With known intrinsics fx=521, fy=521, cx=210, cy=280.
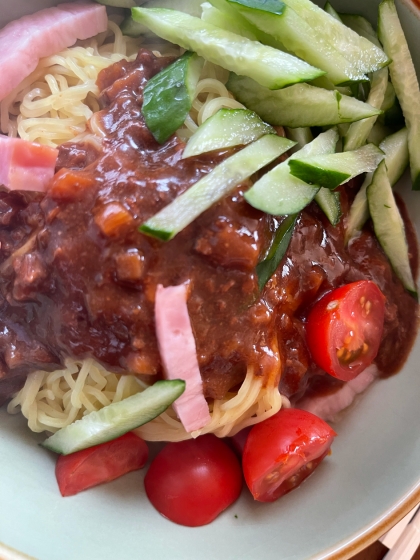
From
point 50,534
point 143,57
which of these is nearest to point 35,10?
point 143,57

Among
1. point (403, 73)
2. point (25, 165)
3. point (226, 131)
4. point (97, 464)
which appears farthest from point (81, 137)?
point (403, 73)

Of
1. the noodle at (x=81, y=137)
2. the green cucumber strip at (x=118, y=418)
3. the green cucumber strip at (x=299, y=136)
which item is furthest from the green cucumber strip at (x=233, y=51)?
the green cucumber strip at (x=118, y=418)

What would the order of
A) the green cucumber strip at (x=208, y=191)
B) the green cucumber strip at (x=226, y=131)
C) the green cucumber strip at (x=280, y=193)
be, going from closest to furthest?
the green cucumber strip at (x=208, y=191) < the green cucumber strip at (x=280, y=193) < the green cucumber strip at (x=226, y=131)

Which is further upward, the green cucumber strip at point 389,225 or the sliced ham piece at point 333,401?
the green cucumber strip at point 389,225

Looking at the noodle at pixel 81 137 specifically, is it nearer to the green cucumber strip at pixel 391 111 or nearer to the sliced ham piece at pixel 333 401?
the sliced ham piece at pixel 333 401

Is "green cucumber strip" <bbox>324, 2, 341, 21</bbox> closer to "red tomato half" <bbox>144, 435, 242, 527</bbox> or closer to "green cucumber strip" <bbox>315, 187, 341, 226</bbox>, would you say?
"green cucumber strip" <bbox>315, 187, 341, 226</bbox>

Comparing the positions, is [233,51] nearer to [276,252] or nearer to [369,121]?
[369,121]

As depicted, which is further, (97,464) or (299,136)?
(299,136)
